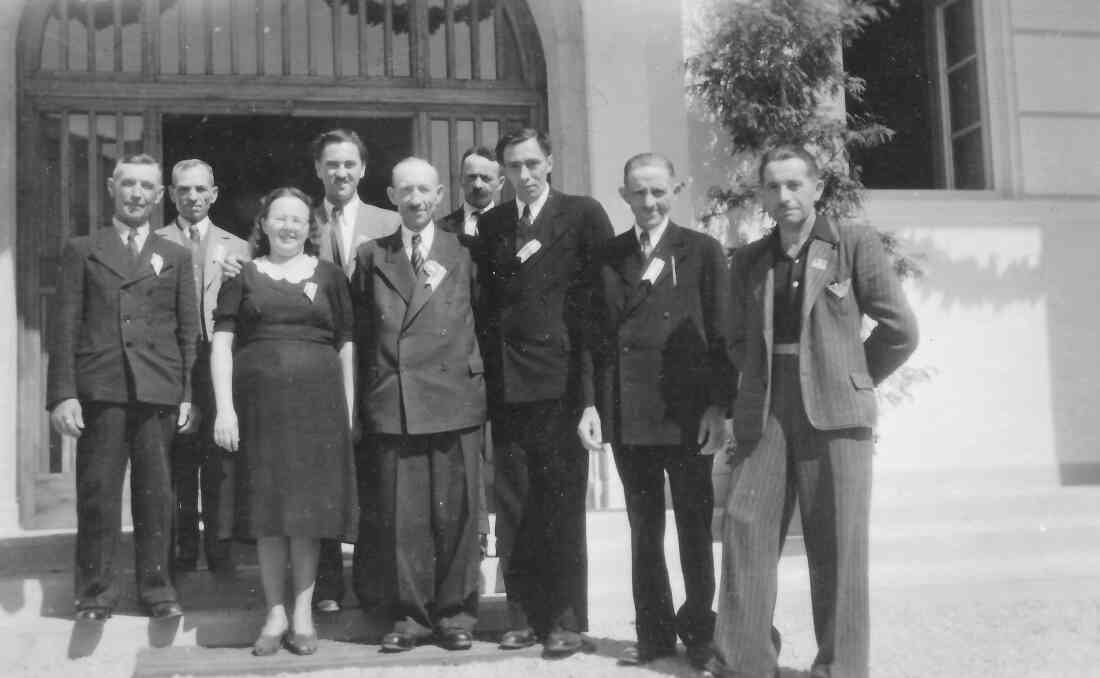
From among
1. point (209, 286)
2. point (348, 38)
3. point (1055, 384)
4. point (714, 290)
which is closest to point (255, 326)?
point (209, 286)

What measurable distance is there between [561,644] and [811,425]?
1193 millimetres

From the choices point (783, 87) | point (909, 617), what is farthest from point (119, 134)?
point (909, 617)

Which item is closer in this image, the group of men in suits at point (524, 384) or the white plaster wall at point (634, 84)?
the group of men in suits at point (524, 384)

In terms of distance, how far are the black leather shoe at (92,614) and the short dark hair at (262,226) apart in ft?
4.65

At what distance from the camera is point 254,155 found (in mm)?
8977

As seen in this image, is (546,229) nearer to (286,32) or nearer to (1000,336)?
(286,32)

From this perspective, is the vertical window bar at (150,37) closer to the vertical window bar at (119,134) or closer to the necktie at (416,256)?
the vertical window bar at (119,134)

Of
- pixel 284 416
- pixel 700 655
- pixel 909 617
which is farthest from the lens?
pixel 909 617

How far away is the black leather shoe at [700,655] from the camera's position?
154 inches

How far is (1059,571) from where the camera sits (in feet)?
17.7

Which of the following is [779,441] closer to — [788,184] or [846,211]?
[788,184]

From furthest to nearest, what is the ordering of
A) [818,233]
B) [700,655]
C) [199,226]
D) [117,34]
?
1. [117,34]
2. [199,226]
3. [700,655]
4. [818,233]

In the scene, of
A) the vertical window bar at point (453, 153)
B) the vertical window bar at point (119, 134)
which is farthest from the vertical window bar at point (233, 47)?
the vertical window bar at point (453, 153)

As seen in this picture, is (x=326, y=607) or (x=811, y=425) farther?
(x=326, y=607)
